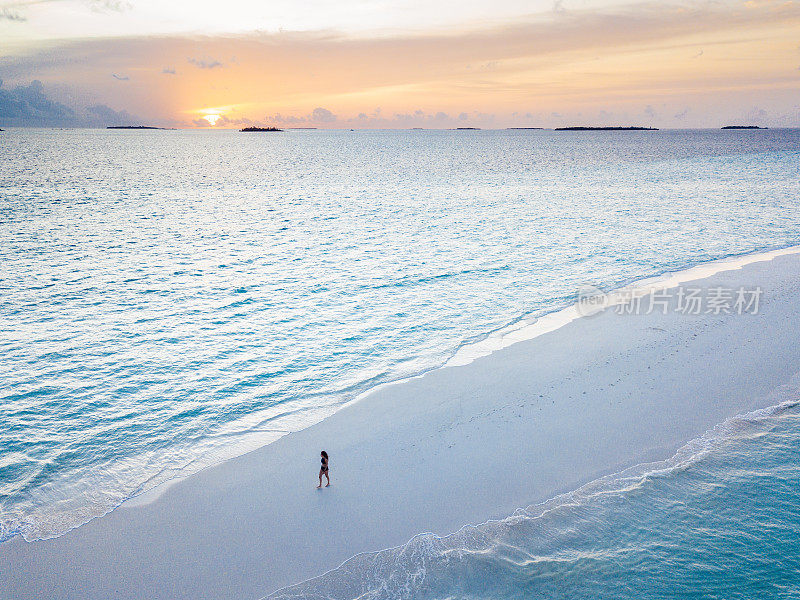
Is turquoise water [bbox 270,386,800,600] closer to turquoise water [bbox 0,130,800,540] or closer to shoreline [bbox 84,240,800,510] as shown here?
shoreline [bbox 84,240,800,510]

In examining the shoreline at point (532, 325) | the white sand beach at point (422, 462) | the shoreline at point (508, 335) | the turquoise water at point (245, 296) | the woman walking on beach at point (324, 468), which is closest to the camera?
the white sand beach at point (422, 462)

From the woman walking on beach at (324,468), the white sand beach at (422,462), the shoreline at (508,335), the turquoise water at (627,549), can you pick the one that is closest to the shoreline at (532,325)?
the shoreline at (508,335)

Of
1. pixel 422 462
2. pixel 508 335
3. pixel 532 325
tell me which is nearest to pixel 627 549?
pixel 422 462

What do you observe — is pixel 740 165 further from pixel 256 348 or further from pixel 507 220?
pixel 256 348

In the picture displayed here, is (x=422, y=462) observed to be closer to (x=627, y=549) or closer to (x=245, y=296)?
(x=627, y=549)

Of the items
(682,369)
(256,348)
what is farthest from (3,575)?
(682,369)

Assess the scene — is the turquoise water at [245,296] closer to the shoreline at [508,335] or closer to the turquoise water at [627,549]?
the shoreline at [508,335]
